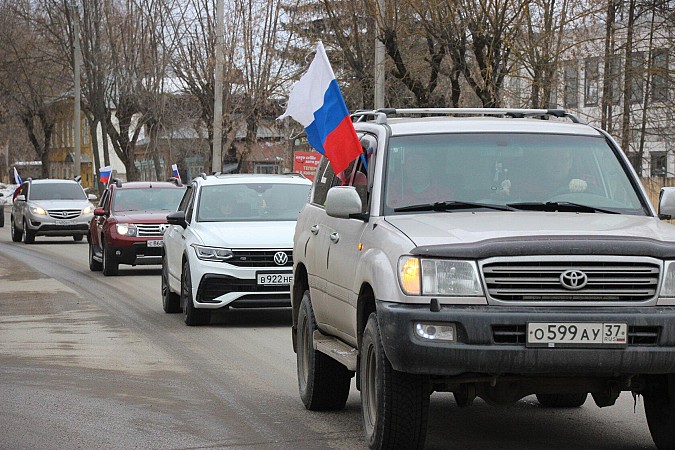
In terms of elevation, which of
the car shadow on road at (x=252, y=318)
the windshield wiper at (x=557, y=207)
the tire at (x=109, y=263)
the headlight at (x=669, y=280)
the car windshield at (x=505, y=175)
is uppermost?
the car windshield at (x=505, y=175)

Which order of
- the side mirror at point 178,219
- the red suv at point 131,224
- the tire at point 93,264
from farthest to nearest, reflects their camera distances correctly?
1. the tire at point 93,264
2. the red suv at point 131,224
3. the side mirror at point 178,219

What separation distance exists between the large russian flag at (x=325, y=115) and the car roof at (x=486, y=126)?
1.04 feet

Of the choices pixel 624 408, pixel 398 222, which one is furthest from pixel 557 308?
pixel 624 408

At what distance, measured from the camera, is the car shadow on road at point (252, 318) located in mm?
14727

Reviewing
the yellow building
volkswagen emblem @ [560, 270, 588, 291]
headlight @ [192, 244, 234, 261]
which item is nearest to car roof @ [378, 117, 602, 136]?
volkswagen emblem @ [560, 270, 588, 291]

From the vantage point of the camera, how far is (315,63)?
939 cm

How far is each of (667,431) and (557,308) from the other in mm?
1271

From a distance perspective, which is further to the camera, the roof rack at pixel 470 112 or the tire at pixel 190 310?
the tire at pixel 190 310

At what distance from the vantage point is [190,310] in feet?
47.1

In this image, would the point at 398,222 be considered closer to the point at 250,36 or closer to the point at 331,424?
the point at 331,424

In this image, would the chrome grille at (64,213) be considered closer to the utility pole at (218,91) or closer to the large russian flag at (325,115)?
the utility pole at (218,91)

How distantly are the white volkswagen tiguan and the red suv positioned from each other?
607 centimetres

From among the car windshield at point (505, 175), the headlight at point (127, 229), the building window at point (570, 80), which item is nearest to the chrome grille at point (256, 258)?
the car windshield at point (505, 175)

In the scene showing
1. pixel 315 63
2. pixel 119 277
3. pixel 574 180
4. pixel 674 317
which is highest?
pixel 315 63
